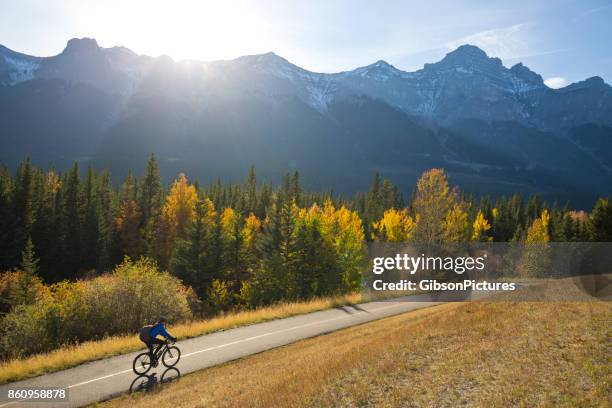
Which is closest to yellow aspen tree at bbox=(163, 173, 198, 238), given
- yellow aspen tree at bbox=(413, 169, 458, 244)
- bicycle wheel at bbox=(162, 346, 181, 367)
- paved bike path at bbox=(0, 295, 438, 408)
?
yellow aspen tree at bbox=(413, 169, 458, 244)

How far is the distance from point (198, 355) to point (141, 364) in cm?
300

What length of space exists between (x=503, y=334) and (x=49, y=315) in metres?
25.8

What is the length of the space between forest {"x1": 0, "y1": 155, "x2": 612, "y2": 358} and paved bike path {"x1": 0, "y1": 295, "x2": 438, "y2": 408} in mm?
8000

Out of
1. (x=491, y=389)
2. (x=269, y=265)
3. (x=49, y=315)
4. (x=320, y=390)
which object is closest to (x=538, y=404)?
(x=491, y=389)

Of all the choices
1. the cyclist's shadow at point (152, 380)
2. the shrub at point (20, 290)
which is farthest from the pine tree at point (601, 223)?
the shrub at point (20, 290)

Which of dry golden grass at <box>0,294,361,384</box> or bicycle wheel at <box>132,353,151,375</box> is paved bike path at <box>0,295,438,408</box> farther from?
dry golden grass at <box>0,294,361,384</box>

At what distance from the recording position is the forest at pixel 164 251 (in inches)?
1109

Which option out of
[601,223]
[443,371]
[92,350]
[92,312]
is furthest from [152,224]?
[443,371]

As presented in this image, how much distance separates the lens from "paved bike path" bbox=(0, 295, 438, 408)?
→ 15.5 m

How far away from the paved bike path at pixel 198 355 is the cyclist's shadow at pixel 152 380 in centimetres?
4

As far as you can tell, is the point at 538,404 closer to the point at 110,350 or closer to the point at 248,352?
the point at 248,352

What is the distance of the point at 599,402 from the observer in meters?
9.74

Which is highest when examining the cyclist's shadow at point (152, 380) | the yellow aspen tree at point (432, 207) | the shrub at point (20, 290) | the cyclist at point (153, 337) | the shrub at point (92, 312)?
the yellow aspen tree at point (432, 207)

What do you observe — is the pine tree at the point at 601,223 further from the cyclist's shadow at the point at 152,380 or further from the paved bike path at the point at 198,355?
the cyclist's shadow at the point at 152,380
